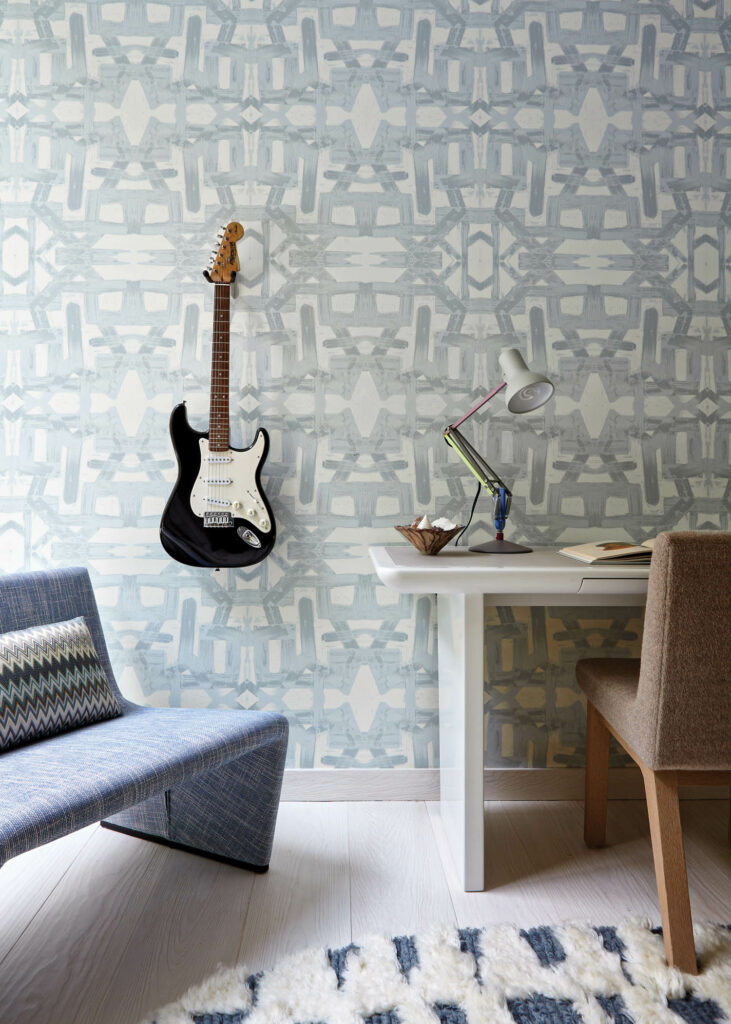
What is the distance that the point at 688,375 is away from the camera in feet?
7.48

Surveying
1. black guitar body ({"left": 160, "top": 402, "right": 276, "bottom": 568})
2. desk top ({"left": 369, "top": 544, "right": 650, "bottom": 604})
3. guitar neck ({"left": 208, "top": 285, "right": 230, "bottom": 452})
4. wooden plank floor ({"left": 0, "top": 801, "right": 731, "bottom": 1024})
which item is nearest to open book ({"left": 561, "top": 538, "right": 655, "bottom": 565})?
desk top ({"left": 369, "top": 544, "right": 650, "bottom": 604})

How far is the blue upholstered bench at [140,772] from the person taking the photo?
1336 millimetres

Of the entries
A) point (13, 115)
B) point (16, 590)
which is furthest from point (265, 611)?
point (13, 115)

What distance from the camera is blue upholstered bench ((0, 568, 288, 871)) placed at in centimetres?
134

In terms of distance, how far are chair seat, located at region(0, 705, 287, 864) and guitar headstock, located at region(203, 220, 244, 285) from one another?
1.18 m

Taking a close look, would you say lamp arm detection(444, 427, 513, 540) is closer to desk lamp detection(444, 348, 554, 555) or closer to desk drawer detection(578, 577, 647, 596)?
desk lamp detection(444, 348, 554, 555)

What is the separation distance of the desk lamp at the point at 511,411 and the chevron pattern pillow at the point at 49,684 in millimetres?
1008

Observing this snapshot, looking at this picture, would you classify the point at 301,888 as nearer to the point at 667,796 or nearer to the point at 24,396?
the point at 667,796

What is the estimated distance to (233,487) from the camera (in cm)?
217

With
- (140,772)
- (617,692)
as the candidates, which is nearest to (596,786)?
(617,692)

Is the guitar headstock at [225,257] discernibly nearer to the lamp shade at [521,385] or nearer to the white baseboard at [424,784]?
the lamp shade at [521,385]

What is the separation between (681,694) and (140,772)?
1029 millimetres

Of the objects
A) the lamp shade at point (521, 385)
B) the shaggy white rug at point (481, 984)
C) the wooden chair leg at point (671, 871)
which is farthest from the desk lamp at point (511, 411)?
the shaggy white rug at point (481, 984)

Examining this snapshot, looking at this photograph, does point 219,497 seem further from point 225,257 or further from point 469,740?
point 469,740
